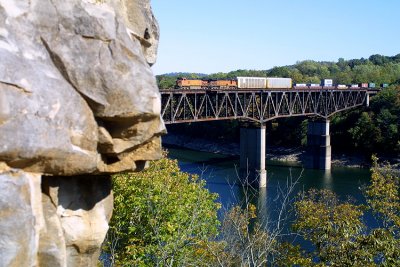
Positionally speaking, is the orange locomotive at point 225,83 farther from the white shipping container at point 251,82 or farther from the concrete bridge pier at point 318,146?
the concrete bridge pier at point 318,146

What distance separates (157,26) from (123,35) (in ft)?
9.02

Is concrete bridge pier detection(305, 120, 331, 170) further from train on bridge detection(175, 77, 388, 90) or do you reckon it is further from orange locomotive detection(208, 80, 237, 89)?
orange locomotive detection(208, 80, 237, 89)

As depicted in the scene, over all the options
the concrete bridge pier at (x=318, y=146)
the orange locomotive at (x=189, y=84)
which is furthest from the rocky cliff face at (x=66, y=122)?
the concrete bridge pier at (x=318, y=146)

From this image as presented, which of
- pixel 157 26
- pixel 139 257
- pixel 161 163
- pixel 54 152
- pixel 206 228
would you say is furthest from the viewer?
pixel 161 163

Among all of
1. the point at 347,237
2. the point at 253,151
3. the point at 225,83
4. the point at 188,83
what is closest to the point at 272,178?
the point at 253,151

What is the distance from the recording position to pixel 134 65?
7.59m

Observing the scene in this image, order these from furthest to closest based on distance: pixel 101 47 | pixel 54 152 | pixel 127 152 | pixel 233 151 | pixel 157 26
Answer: pixel 233 151, pixel 157 26, pixel 127 152, pixel 101 47, pixel 54 152

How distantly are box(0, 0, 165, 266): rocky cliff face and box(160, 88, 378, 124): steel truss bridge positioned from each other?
1350 inches

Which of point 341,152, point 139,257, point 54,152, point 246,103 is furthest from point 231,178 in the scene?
point 54,152

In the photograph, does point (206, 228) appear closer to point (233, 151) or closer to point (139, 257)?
point (139, 257)

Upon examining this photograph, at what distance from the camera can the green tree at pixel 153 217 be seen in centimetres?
1457

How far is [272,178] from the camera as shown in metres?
59.8

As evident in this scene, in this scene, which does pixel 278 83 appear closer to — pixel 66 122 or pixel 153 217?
pixel 153 217

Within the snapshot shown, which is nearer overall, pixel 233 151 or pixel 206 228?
pixel 206 228
